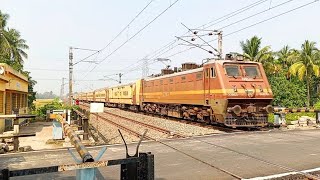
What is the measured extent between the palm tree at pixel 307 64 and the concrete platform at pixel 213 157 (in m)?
29.7

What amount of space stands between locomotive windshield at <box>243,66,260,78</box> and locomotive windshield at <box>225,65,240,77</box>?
45cm

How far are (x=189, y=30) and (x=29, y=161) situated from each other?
16951 mm

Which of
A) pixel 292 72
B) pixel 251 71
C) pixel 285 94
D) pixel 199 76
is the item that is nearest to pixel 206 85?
pixel 199 76

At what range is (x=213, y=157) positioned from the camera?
770 centimetres

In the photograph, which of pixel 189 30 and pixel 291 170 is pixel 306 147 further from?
pixel 189 30

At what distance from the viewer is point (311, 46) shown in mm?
39500

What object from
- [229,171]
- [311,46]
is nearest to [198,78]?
[229,171]

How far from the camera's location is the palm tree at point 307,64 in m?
37.8

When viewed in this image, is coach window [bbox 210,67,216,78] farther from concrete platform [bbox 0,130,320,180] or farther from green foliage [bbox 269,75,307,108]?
green foliage [bbox 269,75,307,108]

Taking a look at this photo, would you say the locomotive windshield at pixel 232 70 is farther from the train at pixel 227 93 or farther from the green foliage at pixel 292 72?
the green foliage at pixel 292 72

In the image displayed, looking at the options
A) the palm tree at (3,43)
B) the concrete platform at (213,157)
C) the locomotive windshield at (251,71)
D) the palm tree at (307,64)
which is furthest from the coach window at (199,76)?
the palm tree at (3,43)

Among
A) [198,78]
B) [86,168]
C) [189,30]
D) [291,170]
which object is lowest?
[291,170]

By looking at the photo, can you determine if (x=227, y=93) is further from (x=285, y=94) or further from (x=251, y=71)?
(x=285, y=94)

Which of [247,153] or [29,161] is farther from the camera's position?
[247,153]
